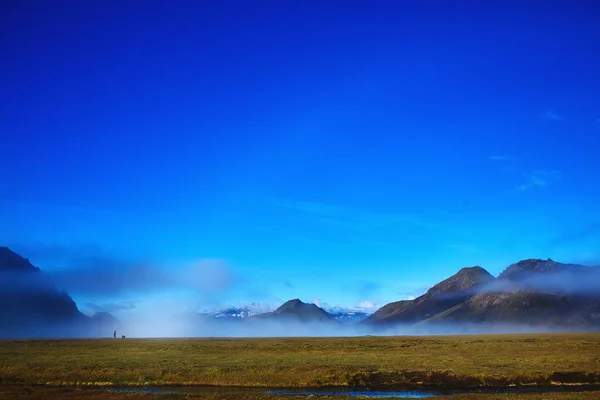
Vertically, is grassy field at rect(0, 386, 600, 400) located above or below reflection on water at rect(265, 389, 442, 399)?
above

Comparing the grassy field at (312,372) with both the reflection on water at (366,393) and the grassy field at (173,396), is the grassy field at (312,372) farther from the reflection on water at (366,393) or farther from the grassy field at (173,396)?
the grassy field at (173,396)

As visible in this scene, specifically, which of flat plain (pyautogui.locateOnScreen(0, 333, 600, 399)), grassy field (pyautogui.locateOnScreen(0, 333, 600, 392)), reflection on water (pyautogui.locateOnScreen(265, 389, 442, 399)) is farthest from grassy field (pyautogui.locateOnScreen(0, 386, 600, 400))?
grassy field (pyautogui.locateOnScreen(0, 333, 600, 392))

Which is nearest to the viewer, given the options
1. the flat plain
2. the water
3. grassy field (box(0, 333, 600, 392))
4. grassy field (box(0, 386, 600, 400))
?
grassy field (box(0, 386, 600, 400))

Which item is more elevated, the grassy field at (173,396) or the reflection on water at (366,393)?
the grassy field at (173,396)

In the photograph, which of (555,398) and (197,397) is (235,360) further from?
(555,398)

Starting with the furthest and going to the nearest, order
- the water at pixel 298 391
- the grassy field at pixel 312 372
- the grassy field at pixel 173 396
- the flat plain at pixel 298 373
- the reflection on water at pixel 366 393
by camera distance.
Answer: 1. the grassy field at pixel 312 372
2. the flat plain at pixel 298 373
3. the water at pixel 298 391
4. the reflection on water at pixel 366 393
5. the grassy field at pixel 173 396

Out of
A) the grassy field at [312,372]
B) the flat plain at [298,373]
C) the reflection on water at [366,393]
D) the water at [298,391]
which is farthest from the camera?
the grassy field at [312,372]

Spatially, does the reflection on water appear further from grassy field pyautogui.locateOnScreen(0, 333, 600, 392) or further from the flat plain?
grassy field pyautogui.locateOnScreen(0, 333, 600, 392)

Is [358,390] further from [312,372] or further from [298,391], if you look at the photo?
[312,372]

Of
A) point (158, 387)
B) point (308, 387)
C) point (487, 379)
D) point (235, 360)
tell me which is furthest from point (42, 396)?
point (487, 379)

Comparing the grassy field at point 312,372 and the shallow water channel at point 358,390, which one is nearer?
the shallow water channel at point 358,390

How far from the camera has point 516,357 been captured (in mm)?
71062

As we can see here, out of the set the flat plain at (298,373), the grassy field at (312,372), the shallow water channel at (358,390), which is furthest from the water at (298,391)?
the grassy field at (312,372)

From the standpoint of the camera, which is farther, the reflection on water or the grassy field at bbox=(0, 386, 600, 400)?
the reflection on water
